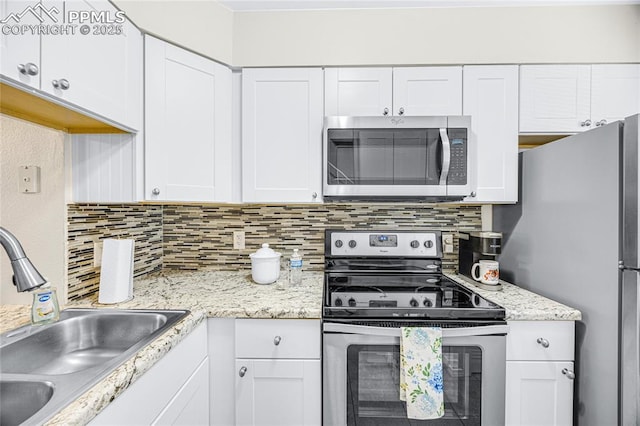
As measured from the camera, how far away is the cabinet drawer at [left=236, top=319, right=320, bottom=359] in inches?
51.5

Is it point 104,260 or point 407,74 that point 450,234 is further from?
point 104,260

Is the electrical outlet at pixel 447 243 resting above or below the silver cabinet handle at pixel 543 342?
above

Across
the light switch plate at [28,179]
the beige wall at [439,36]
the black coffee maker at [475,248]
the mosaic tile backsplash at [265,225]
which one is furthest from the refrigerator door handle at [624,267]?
the light switch plate at [28,179]

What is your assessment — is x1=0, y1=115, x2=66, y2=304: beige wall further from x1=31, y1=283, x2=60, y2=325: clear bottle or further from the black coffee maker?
the black coffee maker

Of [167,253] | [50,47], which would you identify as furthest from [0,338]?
[167,253]

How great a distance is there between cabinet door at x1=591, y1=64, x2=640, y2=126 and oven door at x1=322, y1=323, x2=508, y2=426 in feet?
4.17

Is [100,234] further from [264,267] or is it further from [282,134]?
[282,134]

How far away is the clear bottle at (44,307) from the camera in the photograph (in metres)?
1.06

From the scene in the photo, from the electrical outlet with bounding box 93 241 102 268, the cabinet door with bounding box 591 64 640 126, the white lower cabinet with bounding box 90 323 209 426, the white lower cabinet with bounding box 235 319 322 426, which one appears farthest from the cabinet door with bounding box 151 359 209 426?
the cabinet door with bounding box 591 64 640 126

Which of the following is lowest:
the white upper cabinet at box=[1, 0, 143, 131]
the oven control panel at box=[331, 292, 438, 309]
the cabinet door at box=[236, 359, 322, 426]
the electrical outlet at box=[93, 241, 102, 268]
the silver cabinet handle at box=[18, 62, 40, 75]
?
the cabinet door at box=[236, 359, 322, 426]

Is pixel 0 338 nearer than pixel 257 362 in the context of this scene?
Yes

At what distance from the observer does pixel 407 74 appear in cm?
163

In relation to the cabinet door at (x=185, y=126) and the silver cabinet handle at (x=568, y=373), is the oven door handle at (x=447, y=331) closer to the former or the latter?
the silver cabinet handle at (x=568, y=373)

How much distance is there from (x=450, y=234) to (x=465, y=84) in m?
0.87
